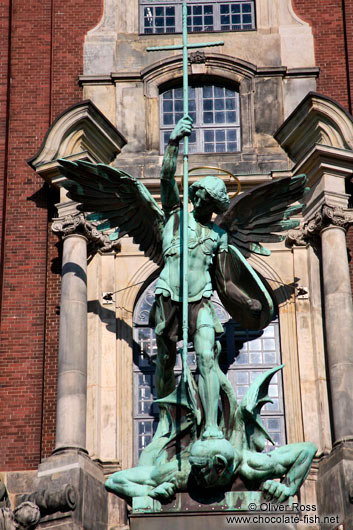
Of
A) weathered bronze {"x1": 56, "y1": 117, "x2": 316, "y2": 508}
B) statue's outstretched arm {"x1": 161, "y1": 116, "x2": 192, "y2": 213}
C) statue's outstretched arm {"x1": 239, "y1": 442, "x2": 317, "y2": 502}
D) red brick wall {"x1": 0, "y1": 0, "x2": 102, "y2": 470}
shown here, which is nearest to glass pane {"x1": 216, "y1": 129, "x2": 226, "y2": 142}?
red brick wall {"x1": 0, "y1": 0, "x2": 102, "y2": 470}

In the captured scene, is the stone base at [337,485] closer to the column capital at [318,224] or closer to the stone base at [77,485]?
the stone base at [77,485]

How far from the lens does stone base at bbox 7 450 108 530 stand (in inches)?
581

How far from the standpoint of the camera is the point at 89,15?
19.2m

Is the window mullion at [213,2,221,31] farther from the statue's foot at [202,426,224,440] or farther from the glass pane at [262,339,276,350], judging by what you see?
the statue's foot at [202,426,224,440]

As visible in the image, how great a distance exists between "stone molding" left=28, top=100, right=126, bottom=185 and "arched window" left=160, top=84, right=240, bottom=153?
47.8 inches

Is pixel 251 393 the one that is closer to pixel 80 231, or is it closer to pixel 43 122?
pixel 80 231

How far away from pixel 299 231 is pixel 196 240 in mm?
4074

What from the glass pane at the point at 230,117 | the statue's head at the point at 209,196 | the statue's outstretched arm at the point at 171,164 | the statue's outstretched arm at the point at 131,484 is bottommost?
the statue's outstretched arm at the point at 131,484

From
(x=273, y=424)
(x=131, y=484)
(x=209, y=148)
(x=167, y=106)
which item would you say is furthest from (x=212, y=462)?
(x=167, y=106)

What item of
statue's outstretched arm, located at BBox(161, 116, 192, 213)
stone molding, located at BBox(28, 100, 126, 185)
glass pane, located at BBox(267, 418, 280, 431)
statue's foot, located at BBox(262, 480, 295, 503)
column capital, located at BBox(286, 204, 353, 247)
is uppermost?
stone molding, located at BBox(28, 100, 126, 185)

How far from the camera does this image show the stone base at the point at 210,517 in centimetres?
1177

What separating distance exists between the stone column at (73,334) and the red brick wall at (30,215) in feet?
2.34

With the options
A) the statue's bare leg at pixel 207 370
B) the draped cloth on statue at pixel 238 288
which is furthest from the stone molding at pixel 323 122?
the statue's bare leg at pixel 207 370

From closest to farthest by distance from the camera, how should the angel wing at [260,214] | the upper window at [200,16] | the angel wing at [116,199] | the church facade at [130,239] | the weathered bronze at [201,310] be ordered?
the weathered bronze at [201,310] → the angel wing at [116,199] → the angel wing at [260,214] → the church facade at [130,239] → the upper window at [200,16]
